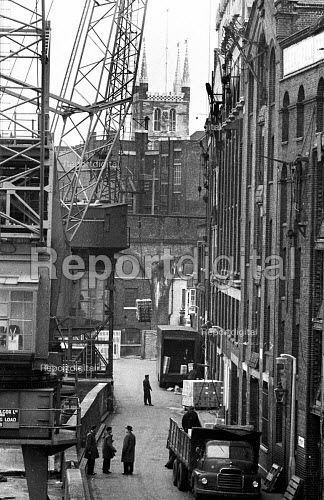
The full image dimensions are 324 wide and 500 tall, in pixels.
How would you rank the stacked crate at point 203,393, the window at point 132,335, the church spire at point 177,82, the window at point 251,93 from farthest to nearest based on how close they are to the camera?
the church spire at point 177,82
the window at point 132,335
the stacked crate at point 203,393
the window at point 251,93

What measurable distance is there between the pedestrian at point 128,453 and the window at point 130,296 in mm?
55116

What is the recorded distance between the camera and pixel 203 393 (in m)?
53.1

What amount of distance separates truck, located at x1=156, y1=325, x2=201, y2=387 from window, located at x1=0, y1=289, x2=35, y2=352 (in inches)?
1291

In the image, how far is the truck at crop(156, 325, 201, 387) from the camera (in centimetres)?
6369

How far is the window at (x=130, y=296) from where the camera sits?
9362cm

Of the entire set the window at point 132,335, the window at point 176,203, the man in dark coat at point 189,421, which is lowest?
the man in dark coat at point 189,421

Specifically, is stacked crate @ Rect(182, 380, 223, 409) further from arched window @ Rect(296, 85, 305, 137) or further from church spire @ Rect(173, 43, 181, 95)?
church spire @ Rect(173, 43, 181, 95)

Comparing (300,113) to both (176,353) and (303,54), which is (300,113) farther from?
(176,353)

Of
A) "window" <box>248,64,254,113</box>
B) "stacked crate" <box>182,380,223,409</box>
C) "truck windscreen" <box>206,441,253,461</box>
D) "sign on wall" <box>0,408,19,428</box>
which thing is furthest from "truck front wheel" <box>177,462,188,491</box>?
"stacked crate" <box>182,380,223,409</box>

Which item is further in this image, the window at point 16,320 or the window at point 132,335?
the window at point 132,335

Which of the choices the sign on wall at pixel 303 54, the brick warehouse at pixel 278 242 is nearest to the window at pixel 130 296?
the brick warehouse at pixel 278 242

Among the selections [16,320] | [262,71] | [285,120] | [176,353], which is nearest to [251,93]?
[262,71]

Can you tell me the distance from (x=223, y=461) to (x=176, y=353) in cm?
3101

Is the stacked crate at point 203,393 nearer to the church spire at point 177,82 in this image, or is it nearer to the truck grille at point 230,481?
the truck grille at point 230,481
